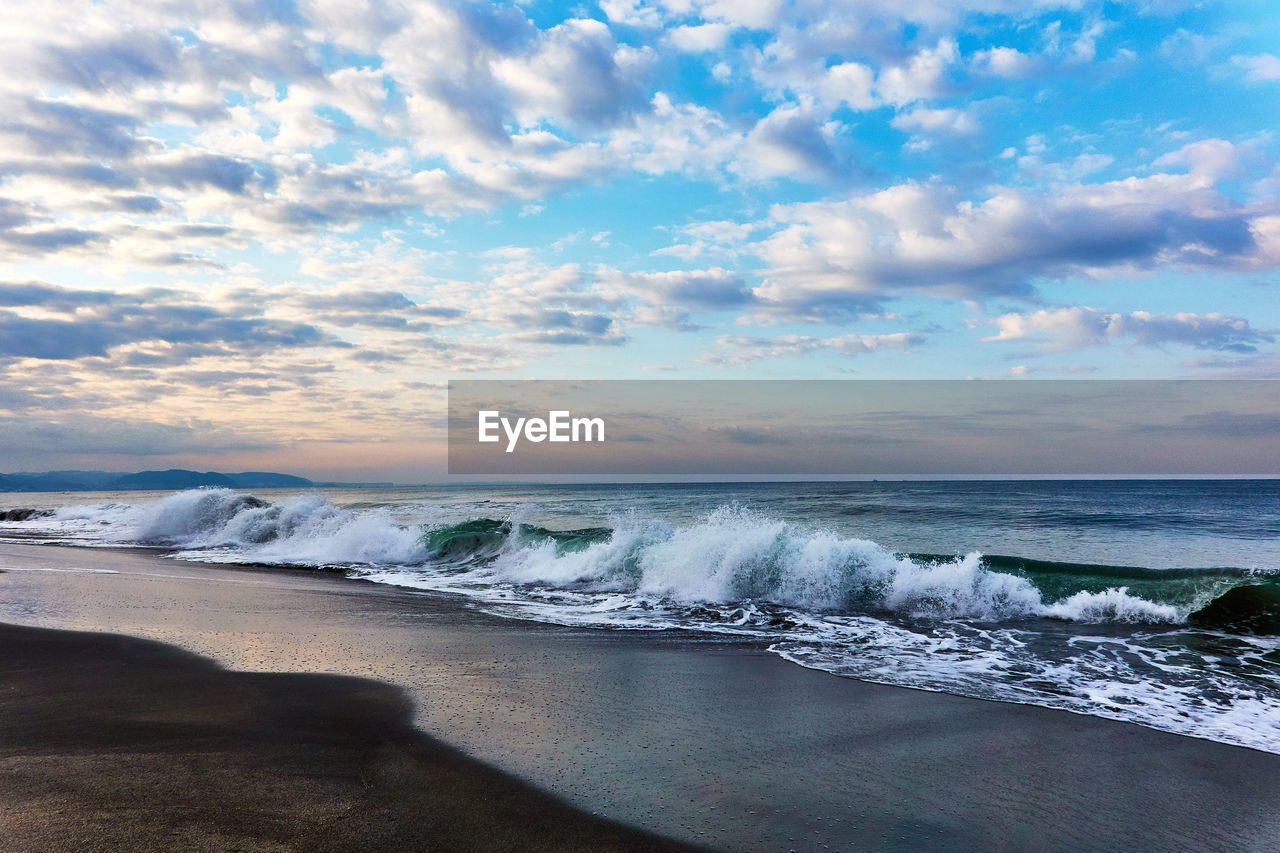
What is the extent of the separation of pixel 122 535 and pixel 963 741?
3220 cm

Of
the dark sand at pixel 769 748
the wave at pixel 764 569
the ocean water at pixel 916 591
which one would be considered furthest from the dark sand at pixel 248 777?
the wave at pixel 764 569

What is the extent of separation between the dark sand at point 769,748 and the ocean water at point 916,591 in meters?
0.97

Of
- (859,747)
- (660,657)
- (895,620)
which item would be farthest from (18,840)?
(895,620)

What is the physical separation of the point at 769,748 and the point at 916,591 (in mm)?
8221

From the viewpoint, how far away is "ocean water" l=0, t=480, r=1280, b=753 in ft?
24.4

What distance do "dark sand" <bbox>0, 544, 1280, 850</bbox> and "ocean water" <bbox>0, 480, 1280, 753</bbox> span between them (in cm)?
97

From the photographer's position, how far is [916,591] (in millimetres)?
12211

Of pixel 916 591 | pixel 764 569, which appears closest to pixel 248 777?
pixel 764 569

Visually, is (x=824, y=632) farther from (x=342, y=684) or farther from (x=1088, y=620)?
(x=342, y=684)

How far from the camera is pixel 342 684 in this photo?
21.4ft

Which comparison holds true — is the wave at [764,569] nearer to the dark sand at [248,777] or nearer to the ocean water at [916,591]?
the ocean water at [916,591]

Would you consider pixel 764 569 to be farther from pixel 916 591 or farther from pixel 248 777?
pixel 248 777

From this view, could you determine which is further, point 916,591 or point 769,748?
point 916,591

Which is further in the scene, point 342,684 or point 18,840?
point 342,684
